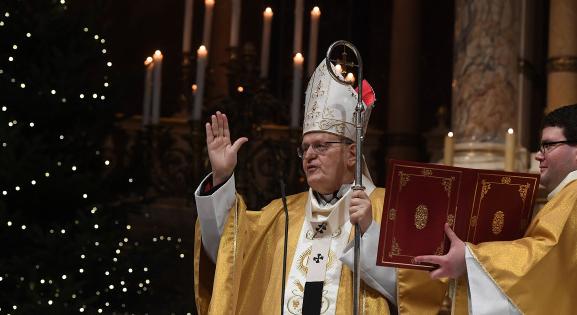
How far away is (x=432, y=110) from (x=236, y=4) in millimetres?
4548

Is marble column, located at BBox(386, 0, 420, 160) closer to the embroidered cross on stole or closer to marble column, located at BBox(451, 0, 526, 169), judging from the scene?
marble column, located at BBox(451, 0, 526, 169)

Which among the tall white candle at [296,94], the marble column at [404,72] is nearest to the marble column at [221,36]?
the marble column at [404,72]

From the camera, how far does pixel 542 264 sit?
347 centimetres

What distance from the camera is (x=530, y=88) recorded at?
26.1 ft

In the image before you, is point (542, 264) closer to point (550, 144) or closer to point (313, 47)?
point (550, 144)

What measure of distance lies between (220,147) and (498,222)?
1040 mm

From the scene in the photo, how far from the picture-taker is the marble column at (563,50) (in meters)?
7.54

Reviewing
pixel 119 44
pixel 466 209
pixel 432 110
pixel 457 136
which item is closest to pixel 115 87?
pixel 457 136

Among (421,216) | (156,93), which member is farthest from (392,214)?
(156,93)

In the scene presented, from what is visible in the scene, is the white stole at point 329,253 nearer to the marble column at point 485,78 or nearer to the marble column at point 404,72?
the marble column at point 485,78

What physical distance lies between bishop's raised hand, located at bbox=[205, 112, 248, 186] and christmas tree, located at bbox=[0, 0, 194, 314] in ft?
5.87

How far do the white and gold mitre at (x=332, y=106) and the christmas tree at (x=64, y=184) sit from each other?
189 cm

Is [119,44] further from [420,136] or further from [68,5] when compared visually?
[68,5]

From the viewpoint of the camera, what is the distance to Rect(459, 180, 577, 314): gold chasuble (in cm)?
349
